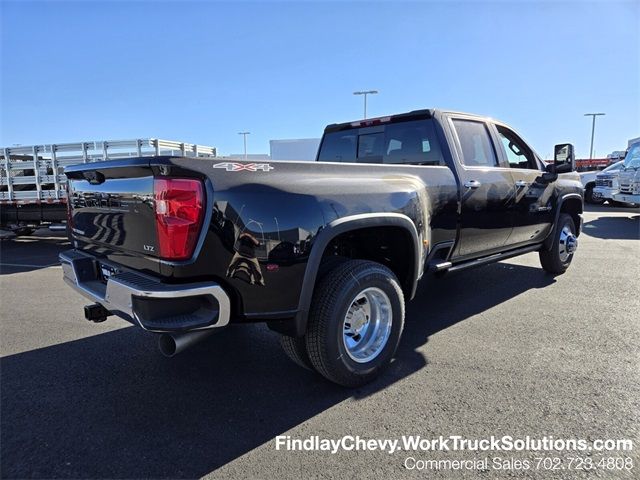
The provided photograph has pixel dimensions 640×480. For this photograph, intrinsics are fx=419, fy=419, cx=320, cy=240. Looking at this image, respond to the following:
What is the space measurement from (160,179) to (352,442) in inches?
72.4

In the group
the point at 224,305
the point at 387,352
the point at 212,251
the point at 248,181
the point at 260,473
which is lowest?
the point at 260,473

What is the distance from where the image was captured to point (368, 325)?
10.3 feet

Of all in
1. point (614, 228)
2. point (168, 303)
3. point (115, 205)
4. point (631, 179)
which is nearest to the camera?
point (168, 303)

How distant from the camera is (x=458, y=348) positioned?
11.8 feet

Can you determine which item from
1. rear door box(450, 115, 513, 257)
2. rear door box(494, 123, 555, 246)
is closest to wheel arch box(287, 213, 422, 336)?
rear door box(450, 115, 513, 257)

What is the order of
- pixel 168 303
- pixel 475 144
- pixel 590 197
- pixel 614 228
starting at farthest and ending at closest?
1. pixel 590 197
2. pixel 614 228
3. pixel 475 144
4. pixel 168 303

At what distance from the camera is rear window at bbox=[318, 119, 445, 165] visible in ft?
13.4

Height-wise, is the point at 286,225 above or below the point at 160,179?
below

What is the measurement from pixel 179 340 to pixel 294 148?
28.2 m

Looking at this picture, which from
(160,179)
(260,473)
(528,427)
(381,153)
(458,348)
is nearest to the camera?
(260,473)

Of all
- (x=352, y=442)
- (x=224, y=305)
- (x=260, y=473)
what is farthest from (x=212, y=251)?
(x=352, y=442)

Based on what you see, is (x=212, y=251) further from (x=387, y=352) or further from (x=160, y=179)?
(x=387, y=352)

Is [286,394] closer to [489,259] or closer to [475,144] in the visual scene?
[489,259]

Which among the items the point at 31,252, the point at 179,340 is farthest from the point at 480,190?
the point at 31,252
